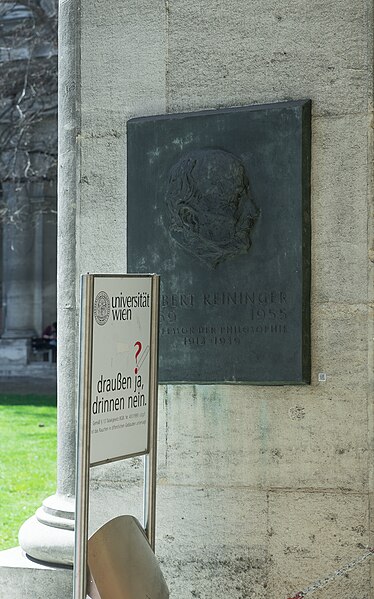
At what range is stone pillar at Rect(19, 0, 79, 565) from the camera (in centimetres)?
614

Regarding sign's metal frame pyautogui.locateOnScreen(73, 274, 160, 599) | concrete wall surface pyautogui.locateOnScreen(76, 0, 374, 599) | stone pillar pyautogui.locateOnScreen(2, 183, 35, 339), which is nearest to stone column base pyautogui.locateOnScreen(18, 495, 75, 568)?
concrete wall surface pyautogui.locateOnScreen(76, 0, 374, 599)

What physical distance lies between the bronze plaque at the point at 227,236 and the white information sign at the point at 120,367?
0.48 m

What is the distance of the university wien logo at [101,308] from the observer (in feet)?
16.1

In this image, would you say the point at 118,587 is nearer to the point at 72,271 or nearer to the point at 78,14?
the point at 72,271

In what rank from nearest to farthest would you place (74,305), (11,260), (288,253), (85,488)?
1. (85,488)
2. (288,253)
3. (74,305)
4. (11,260)

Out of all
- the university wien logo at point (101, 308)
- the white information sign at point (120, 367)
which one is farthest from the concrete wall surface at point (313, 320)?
the university wien logo at point (101, 308)

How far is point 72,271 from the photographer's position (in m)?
6.18

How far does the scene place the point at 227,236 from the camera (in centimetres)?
565

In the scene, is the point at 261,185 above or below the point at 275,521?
above

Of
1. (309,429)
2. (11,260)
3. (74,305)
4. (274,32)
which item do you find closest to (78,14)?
(274,32)

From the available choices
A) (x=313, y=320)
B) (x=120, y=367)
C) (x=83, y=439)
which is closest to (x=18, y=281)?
(x=313, y=320)

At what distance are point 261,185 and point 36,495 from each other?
7282 mm

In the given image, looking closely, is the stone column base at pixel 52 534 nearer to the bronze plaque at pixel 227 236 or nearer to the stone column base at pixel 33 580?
the stone column base at pixel 33 580

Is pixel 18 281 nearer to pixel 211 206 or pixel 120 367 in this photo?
pixel 211 206
